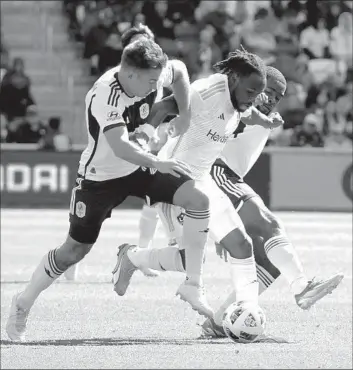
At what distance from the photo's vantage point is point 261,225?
28.6 feet

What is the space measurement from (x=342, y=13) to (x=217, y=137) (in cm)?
1560

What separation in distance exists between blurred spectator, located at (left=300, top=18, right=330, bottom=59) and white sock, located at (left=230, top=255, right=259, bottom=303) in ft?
50.4

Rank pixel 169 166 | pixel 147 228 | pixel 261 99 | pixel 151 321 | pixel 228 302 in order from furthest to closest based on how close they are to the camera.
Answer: pixel 147 228, pixel 151 321, pixel 261 99, pixel 228 302, pixel 169 166

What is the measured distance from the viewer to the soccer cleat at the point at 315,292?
8.16 metres

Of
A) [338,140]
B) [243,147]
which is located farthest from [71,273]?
[338,140]

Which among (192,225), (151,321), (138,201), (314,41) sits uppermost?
(192,225)

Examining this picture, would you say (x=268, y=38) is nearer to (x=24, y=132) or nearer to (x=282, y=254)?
(x=24, y=132)

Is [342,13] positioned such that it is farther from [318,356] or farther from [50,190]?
[318,356]

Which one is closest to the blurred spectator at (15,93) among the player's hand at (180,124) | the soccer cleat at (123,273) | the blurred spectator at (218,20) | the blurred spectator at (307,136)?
the blurred spectator at (218,20)

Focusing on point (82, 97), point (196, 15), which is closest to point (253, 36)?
point (196, 15)

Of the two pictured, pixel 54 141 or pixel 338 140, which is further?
pixel 338 140

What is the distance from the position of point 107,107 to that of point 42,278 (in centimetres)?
128

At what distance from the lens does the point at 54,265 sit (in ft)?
26.0

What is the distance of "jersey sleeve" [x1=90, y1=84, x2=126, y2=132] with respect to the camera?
7.46 metres
